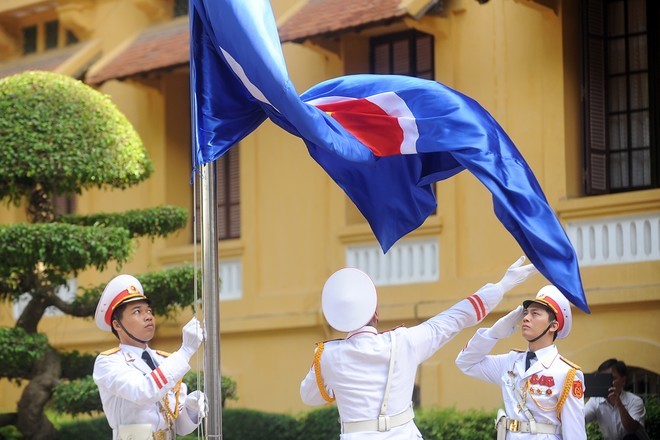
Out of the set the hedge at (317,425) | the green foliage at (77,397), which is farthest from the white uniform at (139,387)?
the hedge at (317,425)

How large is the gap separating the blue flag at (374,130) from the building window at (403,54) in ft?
20.9

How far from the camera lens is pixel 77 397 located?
1165cm

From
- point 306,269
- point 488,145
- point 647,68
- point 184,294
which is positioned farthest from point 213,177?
point 306,269

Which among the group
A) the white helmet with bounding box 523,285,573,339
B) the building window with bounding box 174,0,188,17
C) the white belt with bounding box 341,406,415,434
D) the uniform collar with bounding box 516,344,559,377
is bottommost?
the white belt with bounding box 341,406,415,434

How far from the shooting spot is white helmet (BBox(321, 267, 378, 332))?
24.6 ft

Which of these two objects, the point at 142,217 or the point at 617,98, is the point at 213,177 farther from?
the point at 617,98

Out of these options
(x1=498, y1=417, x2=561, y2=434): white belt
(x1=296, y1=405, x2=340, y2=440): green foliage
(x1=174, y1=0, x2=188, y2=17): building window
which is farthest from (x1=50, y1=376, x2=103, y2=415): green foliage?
(x1=174, y1=0, x2=188, y2=17): building window

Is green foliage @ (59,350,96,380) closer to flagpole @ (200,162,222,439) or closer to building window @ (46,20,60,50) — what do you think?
flagpole @ (200,162,222,439)

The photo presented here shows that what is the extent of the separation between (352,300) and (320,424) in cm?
617

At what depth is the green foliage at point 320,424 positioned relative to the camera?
1335 centimetres

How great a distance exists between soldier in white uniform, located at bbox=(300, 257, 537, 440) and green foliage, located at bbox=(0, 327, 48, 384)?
5183 mm

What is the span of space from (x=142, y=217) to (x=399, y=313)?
3032 millimetres

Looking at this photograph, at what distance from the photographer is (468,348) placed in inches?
339

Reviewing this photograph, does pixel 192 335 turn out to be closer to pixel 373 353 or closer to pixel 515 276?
pixel 373 353
